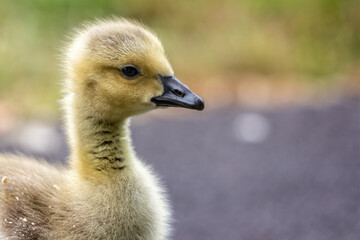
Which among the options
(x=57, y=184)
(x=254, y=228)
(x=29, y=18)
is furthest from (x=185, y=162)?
(x=29, y=18)

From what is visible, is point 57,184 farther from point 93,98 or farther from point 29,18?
point 29,18

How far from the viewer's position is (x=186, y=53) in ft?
18.9

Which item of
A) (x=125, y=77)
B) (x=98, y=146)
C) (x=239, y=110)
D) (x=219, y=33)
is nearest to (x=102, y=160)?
(x=98, y=146)

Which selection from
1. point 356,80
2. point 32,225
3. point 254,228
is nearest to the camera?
point 32,225

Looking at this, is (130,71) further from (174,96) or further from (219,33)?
(219,33)

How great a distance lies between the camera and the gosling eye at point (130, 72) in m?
1.91

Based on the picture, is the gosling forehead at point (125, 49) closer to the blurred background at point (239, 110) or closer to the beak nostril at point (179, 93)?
the beak nostril at point (179, 93)

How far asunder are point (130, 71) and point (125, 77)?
0.03m

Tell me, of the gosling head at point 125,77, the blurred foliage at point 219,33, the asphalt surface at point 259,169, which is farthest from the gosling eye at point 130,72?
the blurred foliage at point 219,33

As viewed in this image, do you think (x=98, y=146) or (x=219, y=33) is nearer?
(x=98, y=146)

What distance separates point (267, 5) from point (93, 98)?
428cm

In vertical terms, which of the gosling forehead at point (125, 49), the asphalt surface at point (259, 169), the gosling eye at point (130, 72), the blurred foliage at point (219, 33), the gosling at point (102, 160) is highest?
the blurred foliage at point (219, 33)

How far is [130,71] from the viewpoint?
1.91 m

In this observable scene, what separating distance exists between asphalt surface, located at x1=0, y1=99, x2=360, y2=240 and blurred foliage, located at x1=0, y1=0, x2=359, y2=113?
1011 mm
